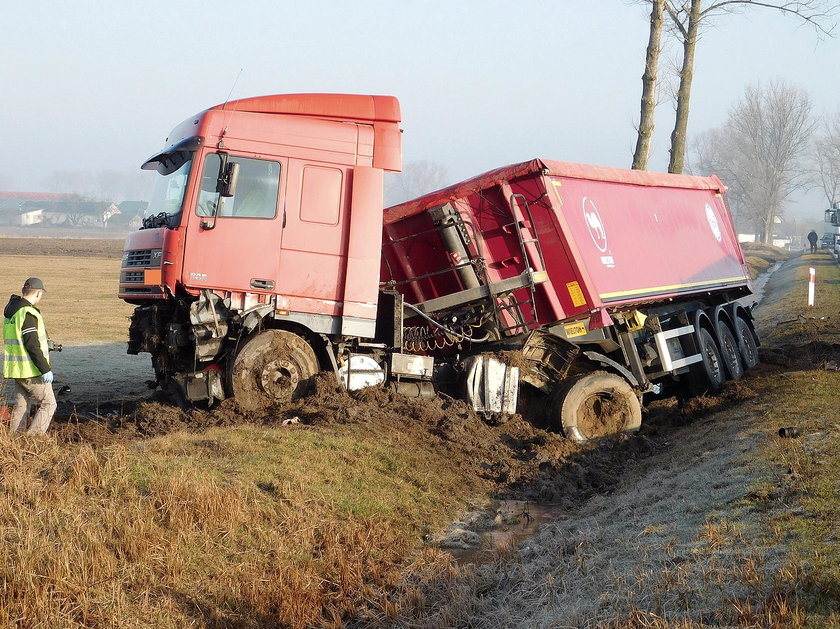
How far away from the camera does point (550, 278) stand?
10.5 metres

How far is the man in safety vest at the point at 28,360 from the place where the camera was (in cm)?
840

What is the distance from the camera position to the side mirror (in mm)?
8844

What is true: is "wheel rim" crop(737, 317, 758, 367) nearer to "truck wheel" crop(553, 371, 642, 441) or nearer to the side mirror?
"truck wheel" crop(553, 371, 642, 441)

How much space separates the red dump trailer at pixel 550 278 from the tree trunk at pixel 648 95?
610 cm

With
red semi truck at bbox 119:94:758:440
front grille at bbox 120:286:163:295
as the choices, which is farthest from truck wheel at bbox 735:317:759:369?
front grille at bbox 120:286:163:295

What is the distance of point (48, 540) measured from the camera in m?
5.43

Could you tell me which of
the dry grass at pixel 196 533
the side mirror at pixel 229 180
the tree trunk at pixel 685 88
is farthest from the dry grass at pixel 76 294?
the tree trunk at pixel 685 88

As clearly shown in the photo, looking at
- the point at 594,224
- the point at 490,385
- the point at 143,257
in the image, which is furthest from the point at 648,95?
the point at 143,257

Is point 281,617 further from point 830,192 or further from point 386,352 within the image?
point 830,192

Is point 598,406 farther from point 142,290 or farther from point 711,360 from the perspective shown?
point 142,290

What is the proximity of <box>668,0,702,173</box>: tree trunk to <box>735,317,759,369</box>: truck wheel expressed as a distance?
21.6 ft

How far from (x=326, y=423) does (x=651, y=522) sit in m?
3.54

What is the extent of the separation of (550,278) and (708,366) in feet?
13.4

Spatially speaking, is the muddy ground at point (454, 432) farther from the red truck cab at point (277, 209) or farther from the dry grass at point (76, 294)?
the dry grass at point (76, 294)
